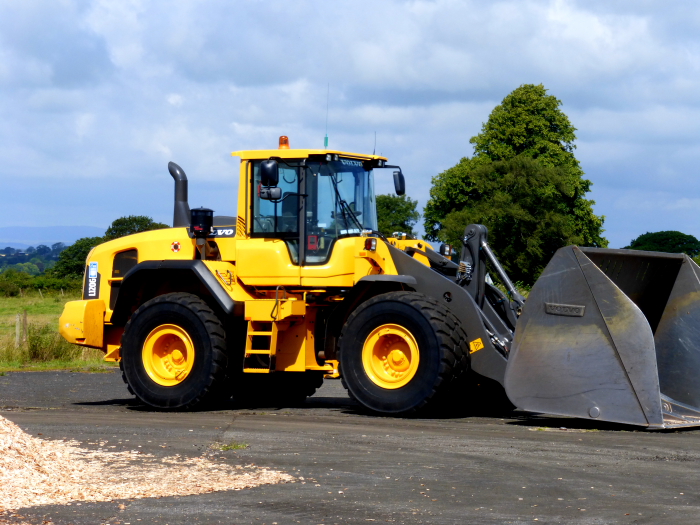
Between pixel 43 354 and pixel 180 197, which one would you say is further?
pixel 43 354

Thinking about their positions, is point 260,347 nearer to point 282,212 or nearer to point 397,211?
point 282,212

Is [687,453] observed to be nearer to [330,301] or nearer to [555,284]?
[555,284]

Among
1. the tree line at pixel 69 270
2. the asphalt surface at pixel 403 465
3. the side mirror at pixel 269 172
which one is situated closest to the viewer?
the asphalt surface at pixel 403 465

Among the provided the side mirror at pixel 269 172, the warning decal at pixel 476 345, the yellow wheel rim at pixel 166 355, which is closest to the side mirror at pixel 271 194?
the side mirror at pixel 269 172

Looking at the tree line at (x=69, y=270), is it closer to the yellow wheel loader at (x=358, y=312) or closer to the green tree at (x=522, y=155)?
the green tree at (x=522, y=155)

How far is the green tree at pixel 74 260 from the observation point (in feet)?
235

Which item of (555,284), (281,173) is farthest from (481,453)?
(281,173)

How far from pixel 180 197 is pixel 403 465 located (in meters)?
7.18

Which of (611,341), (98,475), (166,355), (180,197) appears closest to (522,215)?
(180,197)

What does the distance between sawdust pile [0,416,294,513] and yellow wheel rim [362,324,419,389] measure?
338 cm

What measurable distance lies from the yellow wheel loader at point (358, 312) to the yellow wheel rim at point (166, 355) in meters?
0.02

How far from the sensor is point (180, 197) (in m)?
14.2

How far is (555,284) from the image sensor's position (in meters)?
10.2

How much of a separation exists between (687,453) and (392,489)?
2.90 metres
